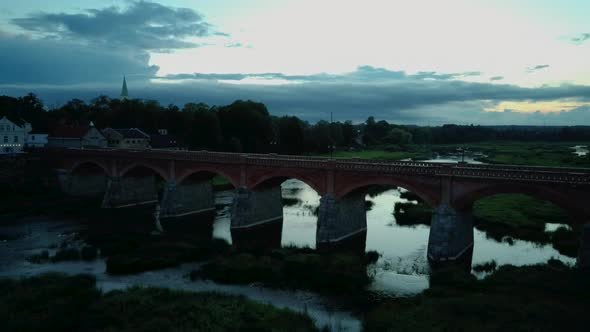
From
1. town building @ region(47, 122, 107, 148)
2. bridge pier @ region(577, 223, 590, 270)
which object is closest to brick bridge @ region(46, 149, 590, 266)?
bridge pier @ region(577, 223, 590, 270)

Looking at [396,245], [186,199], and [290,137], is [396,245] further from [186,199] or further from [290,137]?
[290,137]

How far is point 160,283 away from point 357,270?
45.3ft

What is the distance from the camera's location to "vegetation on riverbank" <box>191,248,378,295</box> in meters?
29.5

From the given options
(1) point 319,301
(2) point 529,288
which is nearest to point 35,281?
(1) point 319,301

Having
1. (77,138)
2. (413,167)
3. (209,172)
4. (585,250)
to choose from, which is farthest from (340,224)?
(77,138)

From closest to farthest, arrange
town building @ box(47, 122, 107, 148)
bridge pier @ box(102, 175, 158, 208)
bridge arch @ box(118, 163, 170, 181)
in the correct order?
bridge arch @ box(118, 163, 170, 181), bridge pier @ box(102, 175, 158, 208), town building @ box(47, 122, 107, 148)

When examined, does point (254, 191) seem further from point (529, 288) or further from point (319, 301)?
point (529, 288)

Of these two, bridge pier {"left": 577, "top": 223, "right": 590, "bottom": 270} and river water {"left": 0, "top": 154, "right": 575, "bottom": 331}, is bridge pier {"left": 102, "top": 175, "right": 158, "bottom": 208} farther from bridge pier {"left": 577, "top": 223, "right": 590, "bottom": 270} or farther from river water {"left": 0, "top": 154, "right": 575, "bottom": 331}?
bridge pier {"left": 577, "top": 223, "right": 590, "bottom": 270}

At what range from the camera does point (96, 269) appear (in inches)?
1287

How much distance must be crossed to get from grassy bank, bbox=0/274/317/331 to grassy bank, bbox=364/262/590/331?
5502 millimetres

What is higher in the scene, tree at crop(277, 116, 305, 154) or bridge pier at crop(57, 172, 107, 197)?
tree at crop(277, 116, 305, 154)

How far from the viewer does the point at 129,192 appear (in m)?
60.9

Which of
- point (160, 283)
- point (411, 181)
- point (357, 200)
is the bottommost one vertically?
point (160, 283)

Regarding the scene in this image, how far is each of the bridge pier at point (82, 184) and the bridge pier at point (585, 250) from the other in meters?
62.6
